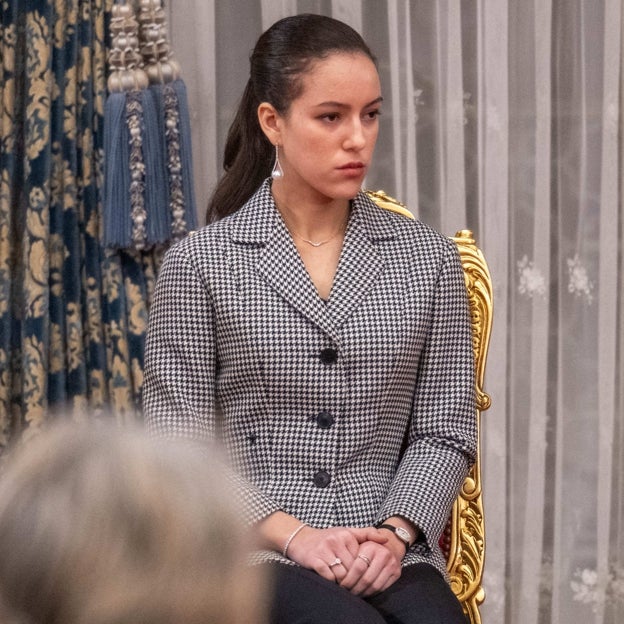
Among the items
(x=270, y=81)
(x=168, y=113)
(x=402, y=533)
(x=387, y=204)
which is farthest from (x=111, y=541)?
(x=168, y=113)

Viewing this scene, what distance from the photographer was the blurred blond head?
2.06 ft

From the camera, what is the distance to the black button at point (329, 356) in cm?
183

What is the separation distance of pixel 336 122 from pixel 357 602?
2.45 ft

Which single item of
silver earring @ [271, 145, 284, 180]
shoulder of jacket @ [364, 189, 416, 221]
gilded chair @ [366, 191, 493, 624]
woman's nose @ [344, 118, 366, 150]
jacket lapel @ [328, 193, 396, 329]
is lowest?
gilded chair @ [366, 191, 493, 624]

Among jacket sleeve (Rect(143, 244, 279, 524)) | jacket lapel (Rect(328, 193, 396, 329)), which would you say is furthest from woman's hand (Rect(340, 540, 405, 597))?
jacket lapel (Rect(328, 193, 396, 329))

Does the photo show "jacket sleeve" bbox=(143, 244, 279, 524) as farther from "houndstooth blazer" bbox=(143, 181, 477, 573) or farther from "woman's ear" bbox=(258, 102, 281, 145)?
"woman's ear" bbox=(258, 102, 281, 145)

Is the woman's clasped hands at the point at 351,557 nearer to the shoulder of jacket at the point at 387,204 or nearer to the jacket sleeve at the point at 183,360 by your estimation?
the jacket sleeve at the point at 183,360

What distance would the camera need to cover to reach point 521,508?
2.76 meters

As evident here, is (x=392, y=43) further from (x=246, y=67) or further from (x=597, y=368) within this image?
(x=597, y=368)

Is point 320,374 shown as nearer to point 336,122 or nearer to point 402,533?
point 402,533

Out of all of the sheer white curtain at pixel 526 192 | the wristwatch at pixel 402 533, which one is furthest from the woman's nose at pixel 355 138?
the sheer white curtain at pixel 526 192

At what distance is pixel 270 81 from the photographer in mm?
1922

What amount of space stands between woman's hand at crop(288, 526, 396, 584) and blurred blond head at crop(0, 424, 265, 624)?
1.02m

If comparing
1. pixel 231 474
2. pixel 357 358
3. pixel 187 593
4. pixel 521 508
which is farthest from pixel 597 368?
pixel 187 593
